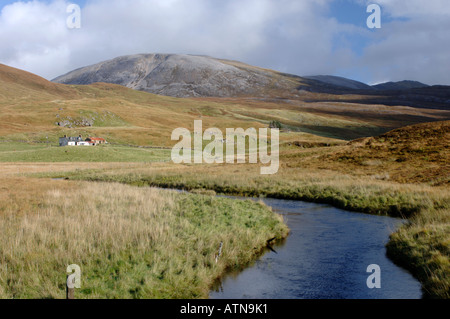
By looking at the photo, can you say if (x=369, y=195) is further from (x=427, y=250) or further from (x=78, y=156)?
(x=78, y=156)

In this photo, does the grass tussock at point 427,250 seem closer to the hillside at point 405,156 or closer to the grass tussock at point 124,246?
the grass tussock at point 124,246

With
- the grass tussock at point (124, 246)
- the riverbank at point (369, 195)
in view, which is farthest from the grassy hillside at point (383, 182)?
the grass tussock at point (124, 246)

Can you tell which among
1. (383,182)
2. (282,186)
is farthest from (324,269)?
(383,182)

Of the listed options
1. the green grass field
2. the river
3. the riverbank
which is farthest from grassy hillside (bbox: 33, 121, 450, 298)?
the green grass field

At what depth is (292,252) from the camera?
57.2 ft

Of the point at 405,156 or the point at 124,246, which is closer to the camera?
the point at 124,246

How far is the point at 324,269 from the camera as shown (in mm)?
15023

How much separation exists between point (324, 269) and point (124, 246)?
25.5ft

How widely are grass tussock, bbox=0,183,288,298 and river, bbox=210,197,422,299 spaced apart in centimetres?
92

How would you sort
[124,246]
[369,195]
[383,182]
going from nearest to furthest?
[124,246] → [369,195] → [383,182]

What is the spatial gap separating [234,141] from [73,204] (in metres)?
78.7

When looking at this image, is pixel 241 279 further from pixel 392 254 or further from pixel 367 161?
pixel 367 161
